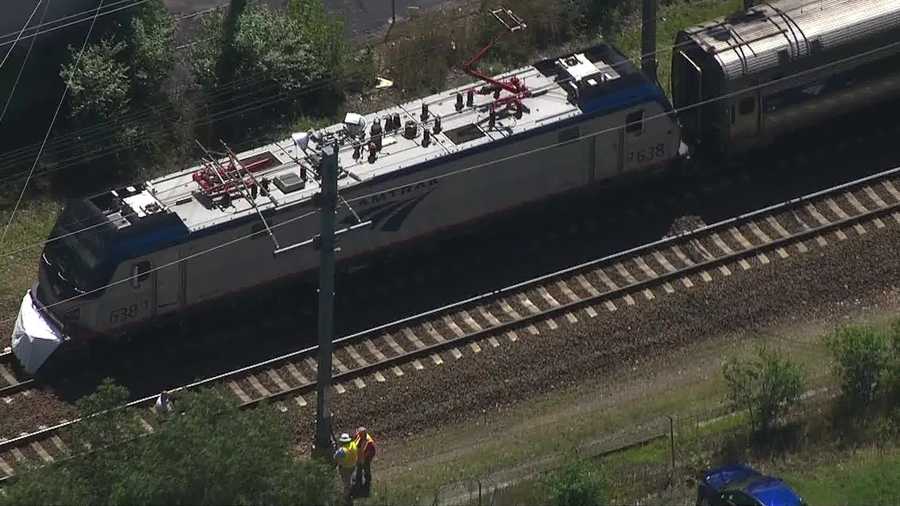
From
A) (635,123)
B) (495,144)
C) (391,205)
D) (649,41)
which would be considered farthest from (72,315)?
(649,41)

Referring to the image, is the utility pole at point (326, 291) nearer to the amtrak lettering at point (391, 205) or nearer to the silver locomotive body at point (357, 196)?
the silver locomotive body at point (357, 196)

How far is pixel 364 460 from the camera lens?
3173cm

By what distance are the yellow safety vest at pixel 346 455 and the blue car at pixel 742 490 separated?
5.88 metres

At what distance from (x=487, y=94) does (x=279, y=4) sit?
10900mm

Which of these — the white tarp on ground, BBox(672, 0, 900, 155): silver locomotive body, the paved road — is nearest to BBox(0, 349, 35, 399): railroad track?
the white tarp on ground

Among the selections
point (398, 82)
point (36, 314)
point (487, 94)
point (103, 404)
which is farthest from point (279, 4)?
point (103, 404)

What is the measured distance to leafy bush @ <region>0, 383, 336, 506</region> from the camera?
83.7 feet

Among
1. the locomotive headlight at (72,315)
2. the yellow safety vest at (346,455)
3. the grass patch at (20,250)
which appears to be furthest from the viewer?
the grass patch at (20,250)

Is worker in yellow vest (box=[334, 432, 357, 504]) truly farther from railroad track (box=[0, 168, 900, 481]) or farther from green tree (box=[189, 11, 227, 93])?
green tree (box=[189, 11, 227, 93])

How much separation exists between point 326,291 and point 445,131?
26.2 ft

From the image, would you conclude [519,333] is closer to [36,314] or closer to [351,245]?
[351,245]

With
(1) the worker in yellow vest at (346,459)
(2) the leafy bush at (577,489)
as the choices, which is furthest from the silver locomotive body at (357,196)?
(2) the leafy bush at (577,489)

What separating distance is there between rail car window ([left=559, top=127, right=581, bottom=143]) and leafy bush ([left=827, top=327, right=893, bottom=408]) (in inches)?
287

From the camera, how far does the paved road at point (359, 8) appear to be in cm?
4684
